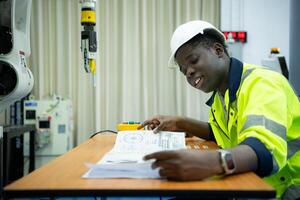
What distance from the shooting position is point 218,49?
3.60ft

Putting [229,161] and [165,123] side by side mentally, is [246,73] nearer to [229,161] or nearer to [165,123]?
[229,161]

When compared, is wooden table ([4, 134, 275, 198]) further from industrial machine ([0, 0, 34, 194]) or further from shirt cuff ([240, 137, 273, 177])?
industrial machine ([0, 0, 34, 194])

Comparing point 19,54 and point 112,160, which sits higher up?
point 19,54

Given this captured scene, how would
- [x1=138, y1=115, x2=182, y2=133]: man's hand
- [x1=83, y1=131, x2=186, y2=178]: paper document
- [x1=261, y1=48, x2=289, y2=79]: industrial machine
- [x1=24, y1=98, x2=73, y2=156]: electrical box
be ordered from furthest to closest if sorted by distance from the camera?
1. [x1=24, y1=98, x2=73, y2=156]: electrical box
2. [x1=261, y1=48, x2=289, y2=79]: industrial machine
3. [x1=138, y1=115, x2=182, y2=133]: man's hand
4. [x1=83, y1=131, x2=186, y2=178]: paper document

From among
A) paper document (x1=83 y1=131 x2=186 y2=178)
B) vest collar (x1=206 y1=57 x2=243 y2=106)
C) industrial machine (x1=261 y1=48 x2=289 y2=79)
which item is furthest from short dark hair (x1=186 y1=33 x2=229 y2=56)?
industrial machine (x1=261 y1=48 x2=289 y2=79)

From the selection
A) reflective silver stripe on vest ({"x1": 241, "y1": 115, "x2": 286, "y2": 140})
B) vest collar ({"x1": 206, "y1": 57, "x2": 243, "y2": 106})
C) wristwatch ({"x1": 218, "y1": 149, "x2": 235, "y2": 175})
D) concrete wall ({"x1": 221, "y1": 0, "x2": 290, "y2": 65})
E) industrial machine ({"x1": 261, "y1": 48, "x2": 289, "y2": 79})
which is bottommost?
wristwatch ({"x1": 218, "y1": 149, "x2": 235, "y2": 175})

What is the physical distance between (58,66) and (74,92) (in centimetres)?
33

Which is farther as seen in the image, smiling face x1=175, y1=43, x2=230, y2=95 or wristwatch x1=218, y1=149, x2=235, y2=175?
smiling face x1=175, y1=43, x2=230, y2=95

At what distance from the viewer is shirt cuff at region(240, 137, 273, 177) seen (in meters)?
0.69

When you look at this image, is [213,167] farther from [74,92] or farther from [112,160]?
[74,92]

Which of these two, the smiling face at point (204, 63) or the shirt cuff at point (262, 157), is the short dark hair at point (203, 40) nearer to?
the smiling face at point (204, 63)

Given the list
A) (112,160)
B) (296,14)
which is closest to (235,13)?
(296,14)

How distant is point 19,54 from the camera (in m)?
1.55

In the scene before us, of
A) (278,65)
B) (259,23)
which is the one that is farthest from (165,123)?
(259,23)
